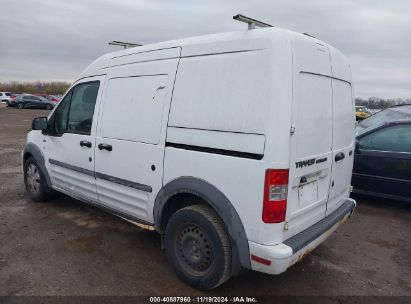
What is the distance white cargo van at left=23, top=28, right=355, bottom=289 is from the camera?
8.90 ft

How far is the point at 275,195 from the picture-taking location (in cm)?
269

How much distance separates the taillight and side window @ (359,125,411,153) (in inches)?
148

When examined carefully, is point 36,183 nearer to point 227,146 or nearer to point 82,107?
point 82,107

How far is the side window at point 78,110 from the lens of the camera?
4.31 m

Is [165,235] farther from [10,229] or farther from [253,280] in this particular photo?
[10,229]

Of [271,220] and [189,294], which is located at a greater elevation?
[271,220]

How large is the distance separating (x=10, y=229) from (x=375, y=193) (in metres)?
5.31

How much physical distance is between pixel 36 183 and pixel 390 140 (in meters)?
5.54

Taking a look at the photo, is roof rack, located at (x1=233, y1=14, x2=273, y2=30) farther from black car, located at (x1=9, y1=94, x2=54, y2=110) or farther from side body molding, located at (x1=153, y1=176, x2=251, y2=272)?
black car, located at (x1=9, y1=94, x2=54, y2=110)

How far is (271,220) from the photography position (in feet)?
8.91

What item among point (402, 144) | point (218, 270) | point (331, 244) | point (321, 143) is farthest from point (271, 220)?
point (402, 144)

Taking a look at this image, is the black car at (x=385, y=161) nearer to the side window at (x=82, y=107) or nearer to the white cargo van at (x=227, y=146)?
the white cargo van at (x=227, y=146)

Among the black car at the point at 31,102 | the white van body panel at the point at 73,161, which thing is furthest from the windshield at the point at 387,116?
the black car at the point at 31,102

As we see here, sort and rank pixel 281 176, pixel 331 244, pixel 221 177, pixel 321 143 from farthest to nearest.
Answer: pixel 331 244, pixel 321 143, pixel 221 177, pixel 281 176
